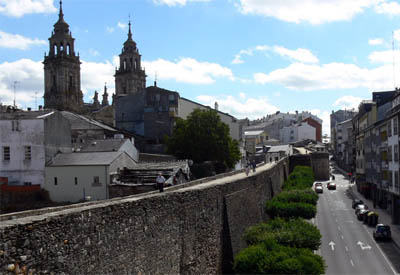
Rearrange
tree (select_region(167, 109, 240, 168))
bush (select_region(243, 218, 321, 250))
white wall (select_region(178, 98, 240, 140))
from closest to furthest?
bush (select_region(243, 218, 321, 250)) → tree (select_region(167, 109, 240, 168)) → white wall (select_region(178, 98, 240, 140))

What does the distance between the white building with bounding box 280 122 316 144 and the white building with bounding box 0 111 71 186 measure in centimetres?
10192

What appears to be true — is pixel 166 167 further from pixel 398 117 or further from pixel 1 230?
pixel 1 230

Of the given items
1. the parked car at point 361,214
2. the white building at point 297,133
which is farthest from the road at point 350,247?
the white building at point 297,133

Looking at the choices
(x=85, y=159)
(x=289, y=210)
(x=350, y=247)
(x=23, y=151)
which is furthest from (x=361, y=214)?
(x=23, y=151)

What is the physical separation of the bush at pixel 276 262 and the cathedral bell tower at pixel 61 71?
81587mm

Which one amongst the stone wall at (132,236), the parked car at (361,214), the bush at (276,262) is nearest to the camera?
the stone wall at (132,236)

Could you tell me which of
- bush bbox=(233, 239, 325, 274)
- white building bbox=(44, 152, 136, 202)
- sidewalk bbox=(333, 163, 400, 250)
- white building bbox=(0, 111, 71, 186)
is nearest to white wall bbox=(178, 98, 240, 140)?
sidewalk bbox=(333, 163, 400, 250)

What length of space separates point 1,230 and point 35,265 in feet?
3.49

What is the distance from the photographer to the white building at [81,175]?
1506 inches

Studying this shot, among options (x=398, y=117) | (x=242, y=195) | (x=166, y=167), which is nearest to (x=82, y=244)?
(x=242, y=195)

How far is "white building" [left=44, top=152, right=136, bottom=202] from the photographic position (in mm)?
38250

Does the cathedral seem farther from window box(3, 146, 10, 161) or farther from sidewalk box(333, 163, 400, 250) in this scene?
window box(3, 146, 10, 161)

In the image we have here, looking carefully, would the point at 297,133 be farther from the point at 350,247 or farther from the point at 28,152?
the point at 28,152

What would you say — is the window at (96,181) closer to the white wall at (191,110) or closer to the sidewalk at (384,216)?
the sidewalk at (384,216)
